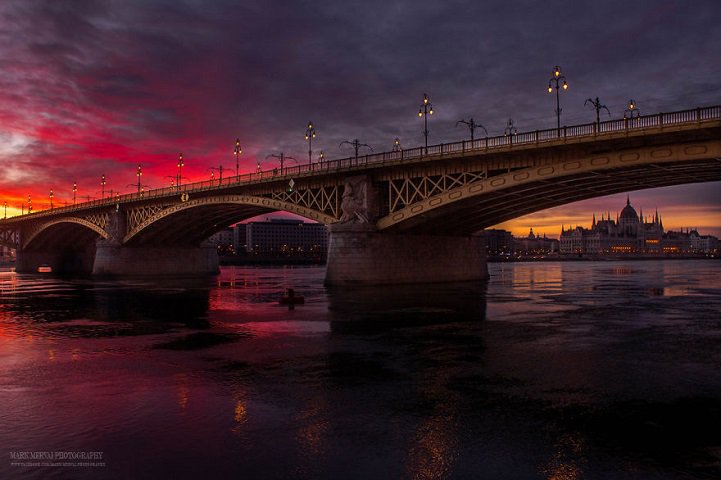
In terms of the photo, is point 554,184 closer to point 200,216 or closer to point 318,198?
point 318,198

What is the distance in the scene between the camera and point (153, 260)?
8400 cm

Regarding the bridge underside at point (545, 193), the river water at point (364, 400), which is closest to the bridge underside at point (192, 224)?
the bridge underside at point (545, 193)

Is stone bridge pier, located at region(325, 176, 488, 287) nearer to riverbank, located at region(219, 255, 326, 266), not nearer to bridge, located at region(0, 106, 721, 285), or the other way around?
bridge, located at region(0, 106, 721, 285)

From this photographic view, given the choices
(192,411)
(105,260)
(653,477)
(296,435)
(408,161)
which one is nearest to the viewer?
(653,477)

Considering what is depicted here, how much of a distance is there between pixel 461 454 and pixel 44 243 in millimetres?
123755

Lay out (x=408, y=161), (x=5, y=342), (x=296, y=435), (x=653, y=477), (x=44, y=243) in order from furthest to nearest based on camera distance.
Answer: (x=44, y=243) → (x=408, y=161) → (x=5, y=342) → (x=296, y=435) → (x=653, y=477)

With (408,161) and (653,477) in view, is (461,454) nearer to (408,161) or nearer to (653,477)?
(653,477)

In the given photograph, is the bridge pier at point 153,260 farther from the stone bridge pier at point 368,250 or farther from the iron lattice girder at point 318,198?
the stone bridge pier at point 368,250

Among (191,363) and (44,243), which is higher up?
(44,243)

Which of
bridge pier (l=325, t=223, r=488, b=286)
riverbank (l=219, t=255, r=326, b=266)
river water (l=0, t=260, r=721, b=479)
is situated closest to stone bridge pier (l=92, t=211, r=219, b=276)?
bridge pier (l=325, t=223, r=488, b=286)

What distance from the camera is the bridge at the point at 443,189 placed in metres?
35.7

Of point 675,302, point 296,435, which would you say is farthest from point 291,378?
point 675,302

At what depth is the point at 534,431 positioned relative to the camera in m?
9.72

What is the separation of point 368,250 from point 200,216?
36.1 metres
